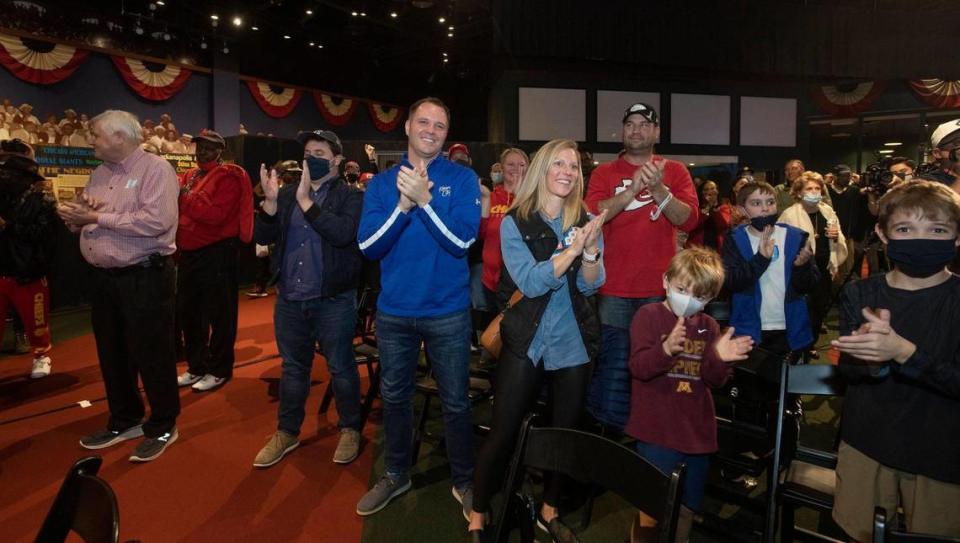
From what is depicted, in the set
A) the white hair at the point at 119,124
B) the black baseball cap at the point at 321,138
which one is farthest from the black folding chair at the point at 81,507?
the white hair at the point at 119,124

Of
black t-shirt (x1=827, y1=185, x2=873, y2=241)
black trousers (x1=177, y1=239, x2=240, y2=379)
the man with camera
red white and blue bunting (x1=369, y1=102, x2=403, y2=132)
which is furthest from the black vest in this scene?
red white and blue bunting (x1=369, y1=102, x2=403, y2=132)

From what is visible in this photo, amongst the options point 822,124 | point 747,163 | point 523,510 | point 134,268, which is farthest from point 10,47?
point 822,124

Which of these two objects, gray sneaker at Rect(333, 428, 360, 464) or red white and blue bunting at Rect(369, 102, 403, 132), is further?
red white and blue bunting at Rect(369, 102, 403, 132)

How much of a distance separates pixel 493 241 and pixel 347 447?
1.62 metres

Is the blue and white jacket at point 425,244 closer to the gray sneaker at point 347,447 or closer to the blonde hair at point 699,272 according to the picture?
the blonde hair at point 699,272

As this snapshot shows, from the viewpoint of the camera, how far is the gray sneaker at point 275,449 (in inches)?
130

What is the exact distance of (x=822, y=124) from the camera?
54.9 feet

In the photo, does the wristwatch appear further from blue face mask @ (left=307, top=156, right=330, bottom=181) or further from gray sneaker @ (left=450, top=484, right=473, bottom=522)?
blue face mask @ (left=307, top=156, right=330, bottom=181)

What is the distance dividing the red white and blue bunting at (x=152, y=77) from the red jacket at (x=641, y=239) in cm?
1142

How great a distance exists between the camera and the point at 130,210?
3227mm

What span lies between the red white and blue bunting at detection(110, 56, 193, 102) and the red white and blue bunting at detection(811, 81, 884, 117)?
14343mm

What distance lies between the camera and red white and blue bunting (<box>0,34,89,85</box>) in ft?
30.3

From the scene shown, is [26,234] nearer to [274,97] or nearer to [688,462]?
[688,462]

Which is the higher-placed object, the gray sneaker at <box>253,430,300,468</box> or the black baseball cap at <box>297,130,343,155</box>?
the black baseball cap at <box>297,130,343,155</box>
